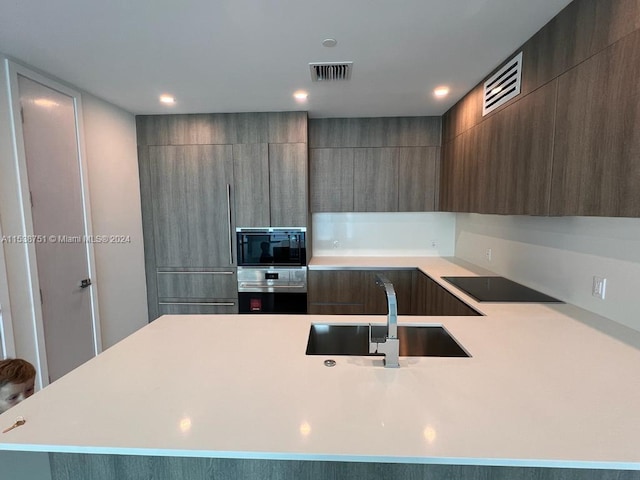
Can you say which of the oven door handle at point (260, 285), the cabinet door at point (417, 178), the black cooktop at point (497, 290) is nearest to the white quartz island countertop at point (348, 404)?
the black cooktop at point (497, 290)

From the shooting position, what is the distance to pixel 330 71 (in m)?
2.13

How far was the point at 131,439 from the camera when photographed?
2.48ft

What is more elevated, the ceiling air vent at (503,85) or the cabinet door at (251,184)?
the ceiling air vent at (503,85)

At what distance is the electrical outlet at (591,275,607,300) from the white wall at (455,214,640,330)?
0.02m

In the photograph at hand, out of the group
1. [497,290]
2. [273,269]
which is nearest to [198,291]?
[273,269]

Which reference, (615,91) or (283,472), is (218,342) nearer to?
(283,472)

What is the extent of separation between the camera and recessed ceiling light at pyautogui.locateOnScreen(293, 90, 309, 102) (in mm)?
2520

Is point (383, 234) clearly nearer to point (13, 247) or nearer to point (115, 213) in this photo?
point (115, 213)

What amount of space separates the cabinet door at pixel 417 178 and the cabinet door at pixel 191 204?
1.91m

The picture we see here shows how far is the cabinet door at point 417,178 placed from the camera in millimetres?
3314

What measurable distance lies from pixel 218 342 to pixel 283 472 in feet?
2.05

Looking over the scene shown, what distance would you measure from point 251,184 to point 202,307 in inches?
57.7

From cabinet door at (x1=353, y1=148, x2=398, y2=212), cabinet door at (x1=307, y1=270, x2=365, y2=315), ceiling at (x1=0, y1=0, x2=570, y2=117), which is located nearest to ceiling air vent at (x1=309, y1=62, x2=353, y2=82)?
ceiling at (x1=0, y1=0, x2=570, y2=117)

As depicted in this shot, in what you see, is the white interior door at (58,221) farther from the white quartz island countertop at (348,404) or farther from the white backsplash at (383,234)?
the white backsplash at (383,234)
